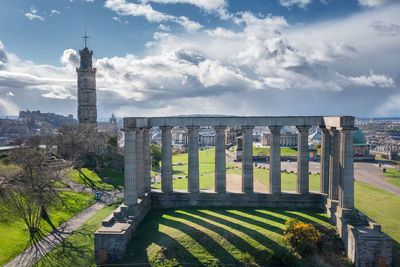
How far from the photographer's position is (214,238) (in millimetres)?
25438

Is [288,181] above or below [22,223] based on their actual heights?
above

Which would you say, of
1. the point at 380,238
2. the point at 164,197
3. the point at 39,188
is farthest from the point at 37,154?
the point at 380,238

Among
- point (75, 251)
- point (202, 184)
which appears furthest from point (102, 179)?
point (75, 251)

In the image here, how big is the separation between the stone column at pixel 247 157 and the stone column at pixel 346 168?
9960mm

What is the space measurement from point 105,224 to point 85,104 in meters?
62.1

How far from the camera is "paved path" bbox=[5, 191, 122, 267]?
83.6ft

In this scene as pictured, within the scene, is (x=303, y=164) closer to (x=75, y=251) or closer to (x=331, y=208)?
(x=331, y=208)

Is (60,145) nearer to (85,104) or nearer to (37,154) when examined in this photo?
(85,104)

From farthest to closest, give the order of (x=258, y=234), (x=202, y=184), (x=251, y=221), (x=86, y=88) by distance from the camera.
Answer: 1. (x=86, y=88)
2. (x=202, y=184)
3. (x=251, y=221)
4. (x=258, y=234)

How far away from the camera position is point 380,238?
23156 mm

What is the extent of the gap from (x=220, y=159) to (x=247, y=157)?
132 inches

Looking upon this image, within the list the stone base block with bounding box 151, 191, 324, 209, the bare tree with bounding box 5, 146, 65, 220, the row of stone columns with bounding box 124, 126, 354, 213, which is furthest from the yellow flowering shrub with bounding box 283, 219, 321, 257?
the bare tree with bounding box 5, 146, 65, 220

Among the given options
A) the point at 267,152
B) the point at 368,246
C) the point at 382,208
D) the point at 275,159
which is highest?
the point at 275,159

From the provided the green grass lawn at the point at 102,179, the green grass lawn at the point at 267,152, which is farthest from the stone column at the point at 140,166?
the green grass lawn at the point at 267,152
